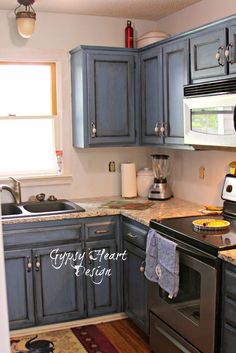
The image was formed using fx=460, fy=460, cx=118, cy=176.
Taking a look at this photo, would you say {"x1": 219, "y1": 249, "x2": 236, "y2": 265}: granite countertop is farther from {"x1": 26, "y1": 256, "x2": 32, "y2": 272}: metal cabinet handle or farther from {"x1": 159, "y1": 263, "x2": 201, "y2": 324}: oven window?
{"x1": 26, "y1": 256, "x2": 32, "y2": 272}: metal cabinet handle

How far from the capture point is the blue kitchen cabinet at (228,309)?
7.06 feet

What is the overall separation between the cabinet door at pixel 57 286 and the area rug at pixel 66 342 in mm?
105

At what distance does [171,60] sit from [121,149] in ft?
3.50

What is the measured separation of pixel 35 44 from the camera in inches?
146

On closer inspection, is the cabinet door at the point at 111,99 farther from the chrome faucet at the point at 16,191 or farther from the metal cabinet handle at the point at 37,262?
the metal cabinet handle at the point at 37,262

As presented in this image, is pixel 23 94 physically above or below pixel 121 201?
above

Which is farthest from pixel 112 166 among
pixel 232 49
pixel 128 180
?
pixel 232 49

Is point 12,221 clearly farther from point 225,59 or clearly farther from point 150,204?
point 225,59

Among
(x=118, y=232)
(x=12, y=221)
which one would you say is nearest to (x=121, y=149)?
(x=118, y=232)

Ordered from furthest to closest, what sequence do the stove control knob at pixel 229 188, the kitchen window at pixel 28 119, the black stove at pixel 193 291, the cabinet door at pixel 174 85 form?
the kitchen window at pixel 28 119 < the cabinet door at pixel 174 85 < the stove control knob at pixel 229 188 < the black stove at pixel 193 291

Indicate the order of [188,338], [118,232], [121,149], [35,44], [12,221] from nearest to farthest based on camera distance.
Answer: [188,338]
[12,221]
[118,232]
[35,44]
[121,149]

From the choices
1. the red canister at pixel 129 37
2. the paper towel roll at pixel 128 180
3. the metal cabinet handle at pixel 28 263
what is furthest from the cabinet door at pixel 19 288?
the red canister at pixel 129 37

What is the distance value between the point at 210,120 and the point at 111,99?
44.9 inches

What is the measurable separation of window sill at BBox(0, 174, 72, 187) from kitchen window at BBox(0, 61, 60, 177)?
6cm
